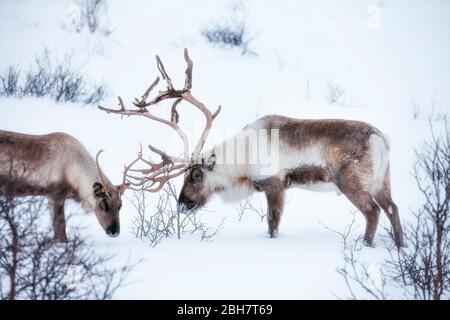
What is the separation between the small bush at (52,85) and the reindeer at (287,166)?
158 inches

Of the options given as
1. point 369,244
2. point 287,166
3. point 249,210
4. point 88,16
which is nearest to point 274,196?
point 287,166

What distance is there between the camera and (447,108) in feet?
38.2

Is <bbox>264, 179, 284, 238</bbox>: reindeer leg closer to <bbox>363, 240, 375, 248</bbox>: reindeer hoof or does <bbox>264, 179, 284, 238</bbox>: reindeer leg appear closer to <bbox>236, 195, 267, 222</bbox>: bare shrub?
<bbox>236, 195, 267, 222</bbox>: bare shrub

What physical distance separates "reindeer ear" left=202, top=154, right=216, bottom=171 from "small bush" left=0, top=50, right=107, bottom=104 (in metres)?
4.43

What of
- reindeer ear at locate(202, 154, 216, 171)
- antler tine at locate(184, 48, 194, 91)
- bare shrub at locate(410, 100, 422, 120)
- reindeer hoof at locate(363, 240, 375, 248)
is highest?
antler tine at locate(184, 48, 194, 91)

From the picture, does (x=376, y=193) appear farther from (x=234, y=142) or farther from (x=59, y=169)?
(x=59, y=169)

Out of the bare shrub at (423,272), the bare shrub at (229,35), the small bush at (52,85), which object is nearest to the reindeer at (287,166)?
the bare shrub at (423,272)

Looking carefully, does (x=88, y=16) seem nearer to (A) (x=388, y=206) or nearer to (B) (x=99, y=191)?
(B) (x=99, y=191)

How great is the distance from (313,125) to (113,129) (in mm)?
4353

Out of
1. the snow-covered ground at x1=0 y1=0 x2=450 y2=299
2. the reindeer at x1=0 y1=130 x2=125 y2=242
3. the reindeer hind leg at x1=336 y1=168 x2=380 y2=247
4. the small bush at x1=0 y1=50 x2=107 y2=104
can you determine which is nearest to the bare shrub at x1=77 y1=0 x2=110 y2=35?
the snow-covered ground at x1=0 y1=0 x2=450 y2=299

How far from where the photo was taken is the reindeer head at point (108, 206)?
527cm

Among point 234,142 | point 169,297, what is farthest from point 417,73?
point 169,297

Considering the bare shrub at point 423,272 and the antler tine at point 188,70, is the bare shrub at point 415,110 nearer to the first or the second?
the antler tine at point 188,70

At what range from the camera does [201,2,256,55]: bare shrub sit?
46.5ft
